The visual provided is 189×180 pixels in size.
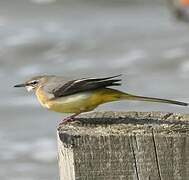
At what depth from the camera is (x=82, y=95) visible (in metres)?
4.88

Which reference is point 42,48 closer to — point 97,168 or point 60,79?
point 60,79

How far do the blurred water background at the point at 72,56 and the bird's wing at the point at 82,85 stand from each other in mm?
4139

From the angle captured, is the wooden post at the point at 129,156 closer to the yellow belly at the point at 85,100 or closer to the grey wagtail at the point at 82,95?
the grey wagtail at the point at 82,95

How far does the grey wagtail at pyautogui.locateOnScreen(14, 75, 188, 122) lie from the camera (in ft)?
15.5

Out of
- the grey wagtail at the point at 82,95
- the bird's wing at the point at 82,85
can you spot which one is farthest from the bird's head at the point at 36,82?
the bird's wing at the point at 82,85

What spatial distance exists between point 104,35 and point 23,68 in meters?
2.07

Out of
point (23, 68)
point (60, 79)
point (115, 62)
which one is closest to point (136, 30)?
point (115, 62)

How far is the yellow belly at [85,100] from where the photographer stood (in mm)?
4828

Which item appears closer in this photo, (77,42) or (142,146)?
(142,146)

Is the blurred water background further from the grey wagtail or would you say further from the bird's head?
the grey wagtail

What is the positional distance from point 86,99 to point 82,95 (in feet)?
0.12

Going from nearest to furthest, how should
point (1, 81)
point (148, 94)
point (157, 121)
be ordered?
point (157, 121) → point (148, 94) → point (1, 81)

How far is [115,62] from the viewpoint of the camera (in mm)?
12656

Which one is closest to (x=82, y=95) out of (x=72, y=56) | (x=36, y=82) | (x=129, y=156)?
(x=36, y=82)
